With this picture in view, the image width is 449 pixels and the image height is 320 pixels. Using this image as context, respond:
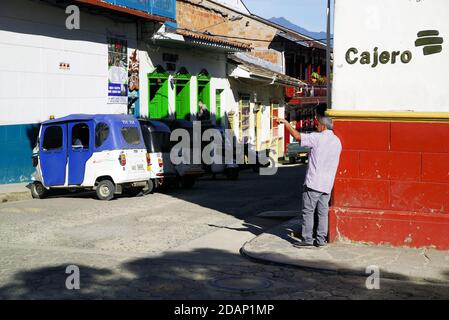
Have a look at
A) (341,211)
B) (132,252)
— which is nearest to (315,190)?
(341,211)

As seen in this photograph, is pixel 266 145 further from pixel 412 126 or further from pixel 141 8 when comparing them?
pixel 412 126

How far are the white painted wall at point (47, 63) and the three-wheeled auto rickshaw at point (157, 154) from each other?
162 inches

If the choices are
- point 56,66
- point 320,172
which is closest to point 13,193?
point 56,66

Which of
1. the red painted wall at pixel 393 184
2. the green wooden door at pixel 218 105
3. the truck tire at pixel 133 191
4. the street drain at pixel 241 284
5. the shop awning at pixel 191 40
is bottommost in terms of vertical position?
the street drain at pixel 241 284

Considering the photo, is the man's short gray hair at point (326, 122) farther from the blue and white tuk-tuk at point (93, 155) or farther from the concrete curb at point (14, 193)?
the concrete curb at point (14, 193)

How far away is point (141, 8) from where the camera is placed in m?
23.5

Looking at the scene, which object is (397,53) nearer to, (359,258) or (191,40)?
(359,258)

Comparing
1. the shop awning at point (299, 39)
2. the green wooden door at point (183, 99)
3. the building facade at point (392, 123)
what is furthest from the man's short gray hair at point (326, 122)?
the shop awning at point (299, 39)

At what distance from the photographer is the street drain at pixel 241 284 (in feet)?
23.1

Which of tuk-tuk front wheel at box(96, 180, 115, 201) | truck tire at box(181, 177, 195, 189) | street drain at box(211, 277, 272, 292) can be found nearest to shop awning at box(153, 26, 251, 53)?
truck tire at box(181, 177, 195, 189)

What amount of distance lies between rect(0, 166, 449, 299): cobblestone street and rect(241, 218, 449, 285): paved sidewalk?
0.45 ft

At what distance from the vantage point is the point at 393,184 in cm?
879

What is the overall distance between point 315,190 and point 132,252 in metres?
2.58

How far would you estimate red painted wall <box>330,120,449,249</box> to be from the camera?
8.51 m
